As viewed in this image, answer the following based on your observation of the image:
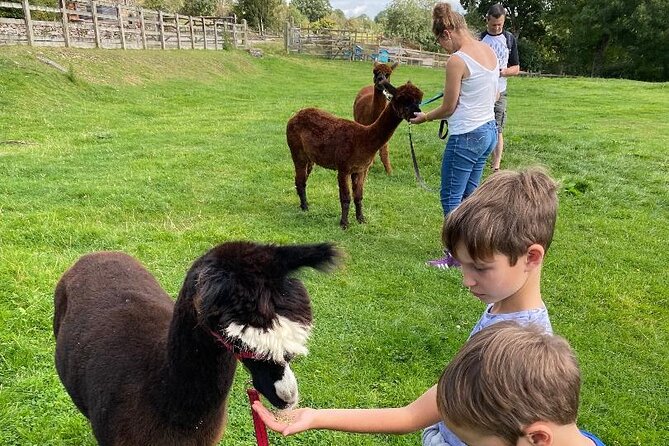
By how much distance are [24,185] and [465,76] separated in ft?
19.3

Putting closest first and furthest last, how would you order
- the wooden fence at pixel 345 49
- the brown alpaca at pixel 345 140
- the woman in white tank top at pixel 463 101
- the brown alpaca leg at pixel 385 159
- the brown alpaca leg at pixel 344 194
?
the woman in white tank top at pixel 463 101 < the brown alpaca at pixel 345 140 < the brown alpaca leg at pixel 344 194 < the brown alpaca leg at pixel 385 159 < the wooden fence at pixel 345 49

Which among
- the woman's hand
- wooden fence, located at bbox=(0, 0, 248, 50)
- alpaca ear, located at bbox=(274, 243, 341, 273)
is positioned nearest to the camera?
alpaca ear, located at bbox=(274, 243, 341, 273)

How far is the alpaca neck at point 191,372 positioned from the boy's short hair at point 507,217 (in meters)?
0.98

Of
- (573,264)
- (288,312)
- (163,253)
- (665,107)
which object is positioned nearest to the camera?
(288,312)

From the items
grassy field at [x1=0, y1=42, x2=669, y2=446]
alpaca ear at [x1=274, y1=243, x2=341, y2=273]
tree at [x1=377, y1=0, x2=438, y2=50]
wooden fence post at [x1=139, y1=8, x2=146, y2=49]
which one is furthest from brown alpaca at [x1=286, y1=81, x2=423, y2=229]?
tree at [x1=377, y1=0, x2=438, y2=50]

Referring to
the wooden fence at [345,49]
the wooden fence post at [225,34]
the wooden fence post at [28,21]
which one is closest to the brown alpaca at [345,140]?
the wooden fence post at [28,21]

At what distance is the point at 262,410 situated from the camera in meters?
1.75

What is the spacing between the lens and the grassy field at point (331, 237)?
3.48 metres

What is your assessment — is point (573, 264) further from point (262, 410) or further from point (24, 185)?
point (24, 185)

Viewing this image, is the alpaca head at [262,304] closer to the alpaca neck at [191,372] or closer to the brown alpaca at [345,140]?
the alpaca neck at [191,372]

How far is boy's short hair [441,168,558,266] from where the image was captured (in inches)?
70.7

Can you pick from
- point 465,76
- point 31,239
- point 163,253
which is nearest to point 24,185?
point 31,239

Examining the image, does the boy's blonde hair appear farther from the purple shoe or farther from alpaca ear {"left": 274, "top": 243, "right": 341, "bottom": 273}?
the purple shoe

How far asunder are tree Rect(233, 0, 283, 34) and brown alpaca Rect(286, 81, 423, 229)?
42885 mm
